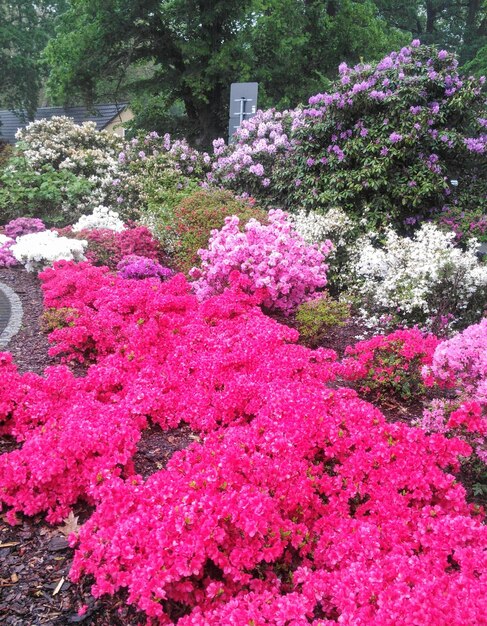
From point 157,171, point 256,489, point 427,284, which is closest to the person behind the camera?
point 256,489

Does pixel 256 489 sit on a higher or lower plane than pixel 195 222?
lower

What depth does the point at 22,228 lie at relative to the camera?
33.2 feet

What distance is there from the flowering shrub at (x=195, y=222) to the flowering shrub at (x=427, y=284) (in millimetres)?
2367

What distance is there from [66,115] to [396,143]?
25.4 metres

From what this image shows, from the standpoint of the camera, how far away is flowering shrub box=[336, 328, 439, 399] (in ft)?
13.5

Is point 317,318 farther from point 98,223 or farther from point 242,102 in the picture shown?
point 242,102

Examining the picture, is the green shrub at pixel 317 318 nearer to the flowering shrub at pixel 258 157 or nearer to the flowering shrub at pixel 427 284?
the flowering shrub at pixel 427 284

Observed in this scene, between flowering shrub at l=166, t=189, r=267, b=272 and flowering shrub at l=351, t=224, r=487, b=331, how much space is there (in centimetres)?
237

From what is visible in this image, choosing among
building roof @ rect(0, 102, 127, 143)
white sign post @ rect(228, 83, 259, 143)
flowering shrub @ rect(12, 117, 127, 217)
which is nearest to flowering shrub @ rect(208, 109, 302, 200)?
white sign post @ rect(228, 83, 259, 143)

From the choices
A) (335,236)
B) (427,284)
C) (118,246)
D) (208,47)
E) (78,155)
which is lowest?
(118,246)

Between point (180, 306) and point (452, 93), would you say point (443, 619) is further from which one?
point (452, 93)

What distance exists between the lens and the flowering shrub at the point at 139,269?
731 centimetres

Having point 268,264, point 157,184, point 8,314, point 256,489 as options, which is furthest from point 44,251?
point 256,489

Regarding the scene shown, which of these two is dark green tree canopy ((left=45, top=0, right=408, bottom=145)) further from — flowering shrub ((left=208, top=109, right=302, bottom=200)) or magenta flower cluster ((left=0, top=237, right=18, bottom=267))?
magenta flower cluster ((left=0, top=237, right=18, bottom=267))
